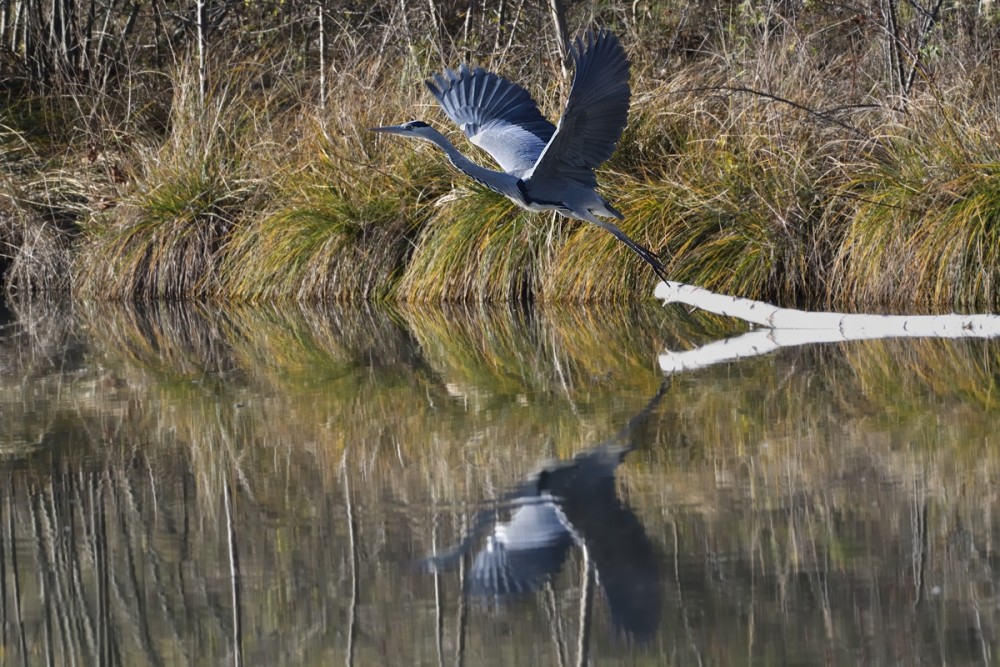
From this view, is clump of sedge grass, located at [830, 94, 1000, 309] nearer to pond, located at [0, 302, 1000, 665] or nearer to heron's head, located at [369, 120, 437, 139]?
pond, located at [0, 302, 1000, 665]

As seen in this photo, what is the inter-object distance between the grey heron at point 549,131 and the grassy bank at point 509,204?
1.38 metres

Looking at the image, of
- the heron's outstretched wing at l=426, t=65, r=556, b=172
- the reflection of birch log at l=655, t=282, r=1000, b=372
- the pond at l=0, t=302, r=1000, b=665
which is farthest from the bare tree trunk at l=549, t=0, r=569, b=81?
the pond at l=0, t=302, r=1000, b=665

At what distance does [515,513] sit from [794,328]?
10.8 feet

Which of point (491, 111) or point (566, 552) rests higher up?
point (491, 111)

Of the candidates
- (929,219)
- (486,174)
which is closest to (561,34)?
(929,219)

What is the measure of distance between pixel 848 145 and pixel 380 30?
5.42 meters

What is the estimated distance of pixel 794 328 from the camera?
654cm

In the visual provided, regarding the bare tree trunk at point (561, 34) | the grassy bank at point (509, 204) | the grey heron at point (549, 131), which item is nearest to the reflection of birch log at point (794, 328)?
the grey heron at point (549, 131)

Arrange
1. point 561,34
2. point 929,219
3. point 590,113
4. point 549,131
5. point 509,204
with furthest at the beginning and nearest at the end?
A: 1. point 561,34
2. point 509,204
3. point 929,219
4. point 549,131
5. point 590,113

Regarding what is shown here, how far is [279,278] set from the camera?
30.8 feet

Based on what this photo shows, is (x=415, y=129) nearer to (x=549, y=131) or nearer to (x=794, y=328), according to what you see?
(x=549, y=131)

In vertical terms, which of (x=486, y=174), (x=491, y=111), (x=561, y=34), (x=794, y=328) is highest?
(x=561, y=34)

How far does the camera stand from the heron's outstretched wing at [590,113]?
5.24 metres

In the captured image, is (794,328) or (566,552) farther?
(794,328)
